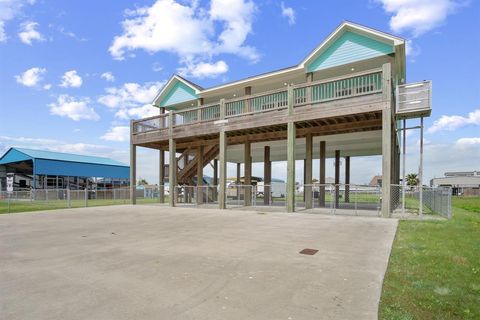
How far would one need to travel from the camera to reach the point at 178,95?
25125 millimetres

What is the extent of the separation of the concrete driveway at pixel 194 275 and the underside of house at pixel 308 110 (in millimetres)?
6931

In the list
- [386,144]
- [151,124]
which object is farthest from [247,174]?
[386,144]

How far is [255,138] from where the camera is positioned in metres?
20.8

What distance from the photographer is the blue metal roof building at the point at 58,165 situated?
38625mm

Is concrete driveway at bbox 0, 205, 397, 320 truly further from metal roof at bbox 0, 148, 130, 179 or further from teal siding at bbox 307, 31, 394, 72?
metal roof at bbox 0, 148, 130, 179

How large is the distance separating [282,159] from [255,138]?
13.5m

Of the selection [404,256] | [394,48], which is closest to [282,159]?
[394,48]

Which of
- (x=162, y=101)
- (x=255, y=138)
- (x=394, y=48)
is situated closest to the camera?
(x=394, y=48)

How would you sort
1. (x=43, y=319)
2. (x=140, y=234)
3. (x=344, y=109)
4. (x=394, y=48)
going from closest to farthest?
(x=43, y=319), (x=140, y=234), (x=344, y=109), (x=394, y=48)

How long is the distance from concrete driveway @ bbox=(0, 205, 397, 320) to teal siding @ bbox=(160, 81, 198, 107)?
16.7 meters

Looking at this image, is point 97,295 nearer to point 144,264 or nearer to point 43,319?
point 43,319

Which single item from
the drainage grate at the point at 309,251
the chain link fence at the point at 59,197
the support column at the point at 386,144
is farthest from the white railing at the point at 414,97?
the chain link fence at the point at 59,197

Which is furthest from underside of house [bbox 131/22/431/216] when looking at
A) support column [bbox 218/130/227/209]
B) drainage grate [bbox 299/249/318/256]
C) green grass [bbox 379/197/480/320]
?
drainage grate [bbox 299/249/318/256]

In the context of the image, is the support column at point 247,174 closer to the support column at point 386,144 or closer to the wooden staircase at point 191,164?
the wooden staircase at point 191,164
